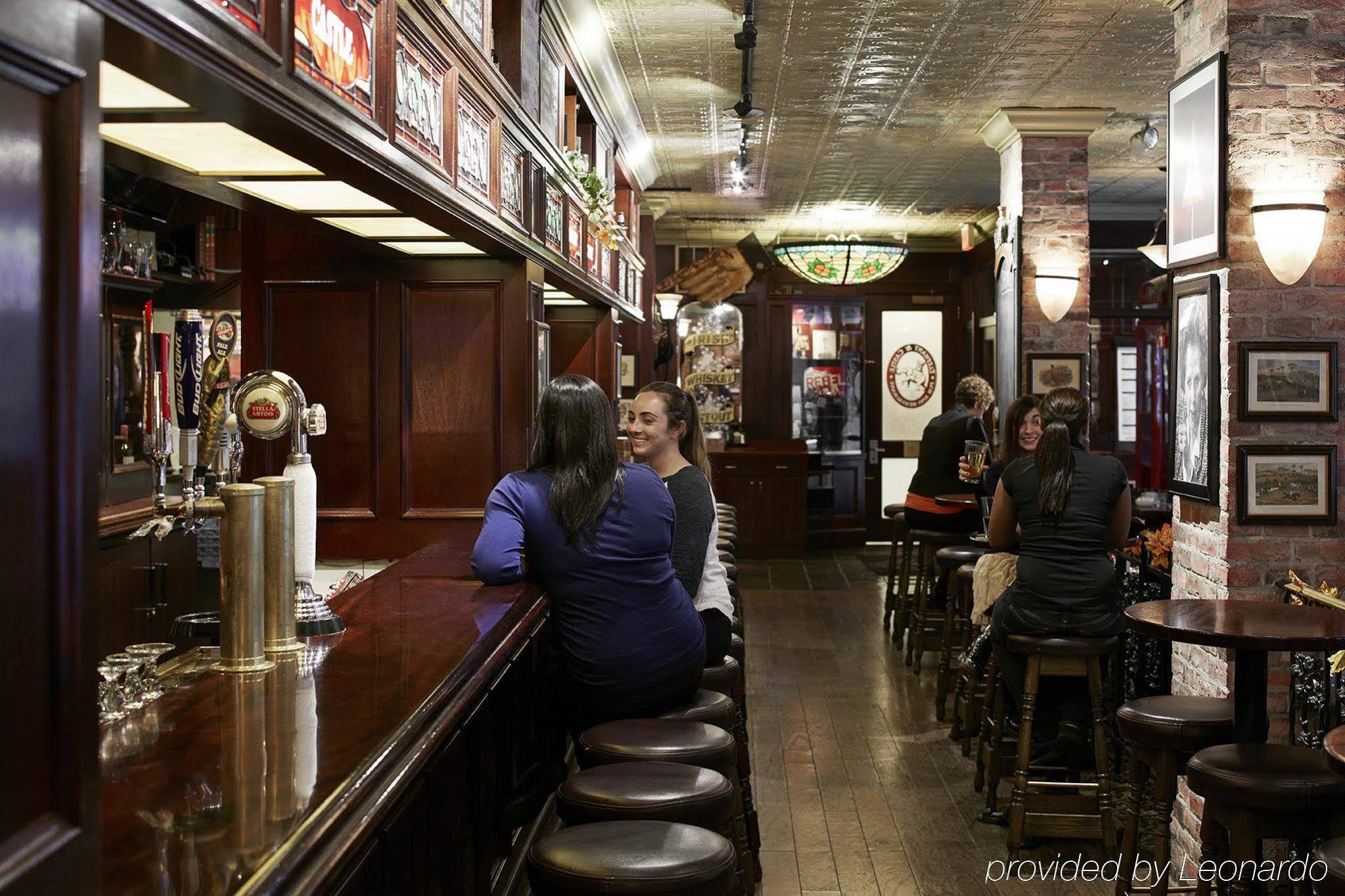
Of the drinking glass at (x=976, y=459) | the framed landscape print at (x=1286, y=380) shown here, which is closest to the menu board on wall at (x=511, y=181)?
the framed landscape print at (x=1286, y=380)

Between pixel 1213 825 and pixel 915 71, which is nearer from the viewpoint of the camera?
pixel 1213 825

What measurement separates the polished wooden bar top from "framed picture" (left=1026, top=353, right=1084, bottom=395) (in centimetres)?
565

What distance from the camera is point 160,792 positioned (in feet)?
5.55

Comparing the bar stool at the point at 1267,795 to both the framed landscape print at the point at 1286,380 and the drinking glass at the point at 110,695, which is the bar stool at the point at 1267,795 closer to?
the framed landscape print at the point at 1286,380

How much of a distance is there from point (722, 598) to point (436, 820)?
1.55 m

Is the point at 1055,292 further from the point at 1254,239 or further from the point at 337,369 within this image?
the point at 337,369

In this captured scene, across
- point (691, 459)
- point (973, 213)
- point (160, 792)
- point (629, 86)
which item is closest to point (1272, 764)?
point (691, 459)

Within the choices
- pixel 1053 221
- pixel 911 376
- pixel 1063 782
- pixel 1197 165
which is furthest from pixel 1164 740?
pixel 911 376

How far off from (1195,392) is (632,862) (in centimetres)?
347

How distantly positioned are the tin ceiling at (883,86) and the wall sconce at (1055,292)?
106 cm

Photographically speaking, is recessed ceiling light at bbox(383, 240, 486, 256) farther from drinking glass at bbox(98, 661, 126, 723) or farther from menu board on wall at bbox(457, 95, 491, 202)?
drinking glass at bbox(98, 661, 126, 723)

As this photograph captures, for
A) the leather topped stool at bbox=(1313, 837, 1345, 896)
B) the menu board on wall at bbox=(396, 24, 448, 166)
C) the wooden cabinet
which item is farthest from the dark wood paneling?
the wooden cabinet

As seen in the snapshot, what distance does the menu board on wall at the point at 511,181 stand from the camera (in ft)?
14.6

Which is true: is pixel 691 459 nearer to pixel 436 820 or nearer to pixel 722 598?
pixel 722 598
